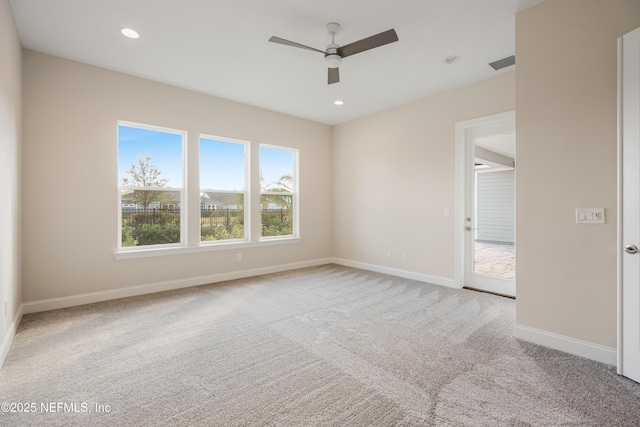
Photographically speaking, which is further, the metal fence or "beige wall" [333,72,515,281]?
"beige wall" [333,72,515,281]

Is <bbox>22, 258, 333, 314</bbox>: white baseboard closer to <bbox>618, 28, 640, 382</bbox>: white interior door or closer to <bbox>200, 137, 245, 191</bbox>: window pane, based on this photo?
<bbox>200, 137, 245, 191</bbox>: window pane

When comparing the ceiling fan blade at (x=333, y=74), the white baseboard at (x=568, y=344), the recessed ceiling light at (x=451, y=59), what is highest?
the recessed ceiling light at (x=451, y=59)

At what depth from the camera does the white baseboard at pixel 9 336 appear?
234cm

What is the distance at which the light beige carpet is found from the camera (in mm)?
1763

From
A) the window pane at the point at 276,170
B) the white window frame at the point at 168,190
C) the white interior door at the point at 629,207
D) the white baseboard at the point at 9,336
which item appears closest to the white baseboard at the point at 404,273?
the window pane at the point at 276,170

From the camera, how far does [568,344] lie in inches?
97.5

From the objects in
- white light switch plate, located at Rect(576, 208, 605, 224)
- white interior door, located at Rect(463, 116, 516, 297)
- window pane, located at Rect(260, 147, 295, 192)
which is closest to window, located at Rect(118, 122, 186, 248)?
window pane, located at Rect(260, 147, 295, 192)

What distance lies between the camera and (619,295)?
2.14 m

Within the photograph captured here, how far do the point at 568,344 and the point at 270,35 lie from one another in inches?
156

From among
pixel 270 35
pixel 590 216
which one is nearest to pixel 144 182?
pixel 270 35

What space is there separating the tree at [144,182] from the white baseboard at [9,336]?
1715mm

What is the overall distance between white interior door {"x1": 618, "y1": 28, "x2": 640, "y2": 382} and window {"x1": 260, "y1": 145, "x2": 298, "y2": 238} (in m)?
4.66

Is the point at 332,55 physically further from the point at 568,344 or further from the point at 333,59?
the point at 568,344

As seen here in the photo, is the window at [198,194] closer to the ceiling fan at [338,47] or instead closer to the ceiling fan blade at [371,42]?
the ceiling fan at [338,47]
